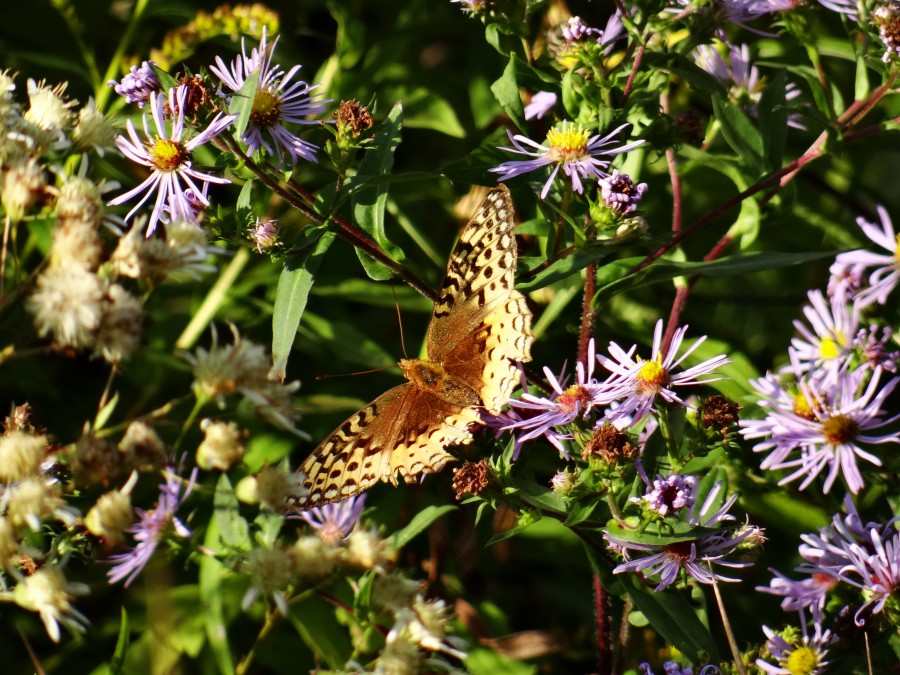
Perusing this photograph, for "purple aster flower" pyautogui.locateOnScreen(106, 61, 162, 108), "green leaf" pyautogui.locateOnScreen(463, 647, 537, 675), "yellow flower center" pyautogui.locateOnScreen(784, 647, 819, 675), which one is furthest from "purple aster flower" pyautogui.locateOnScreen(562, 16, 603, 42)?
"green leaf" pyautogui.locateOnScreen(463, 647, 537, 675)

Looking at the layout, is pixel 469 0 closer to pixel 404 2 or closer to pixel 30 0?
pixel 404 2

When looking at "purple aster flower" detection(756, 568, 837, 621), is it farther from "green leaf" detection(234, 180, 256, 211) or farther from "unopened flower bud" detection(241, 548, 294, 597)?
"green leaf" detection(234, 180, 256, 211)

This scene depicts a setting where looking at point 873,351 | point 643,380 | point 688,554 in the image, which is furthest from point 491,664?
point 873,351

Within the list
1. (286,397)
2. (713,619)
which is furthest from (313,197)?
(713,619)

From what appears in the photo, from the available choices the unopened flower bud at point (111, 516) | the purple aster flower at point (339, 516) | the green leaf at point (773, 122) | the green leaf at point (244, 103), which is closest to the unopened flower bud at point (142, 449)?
the unopened flower bud at point (111, 516)

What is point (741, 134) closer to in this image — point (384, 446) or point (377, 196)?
point (377, 196)

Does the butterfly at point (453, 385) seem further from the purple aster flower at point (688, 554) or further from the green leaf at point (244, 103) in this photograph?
the green leaf at point (244, 103)

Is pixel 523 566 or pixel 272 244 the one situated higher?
pixel 272 244
